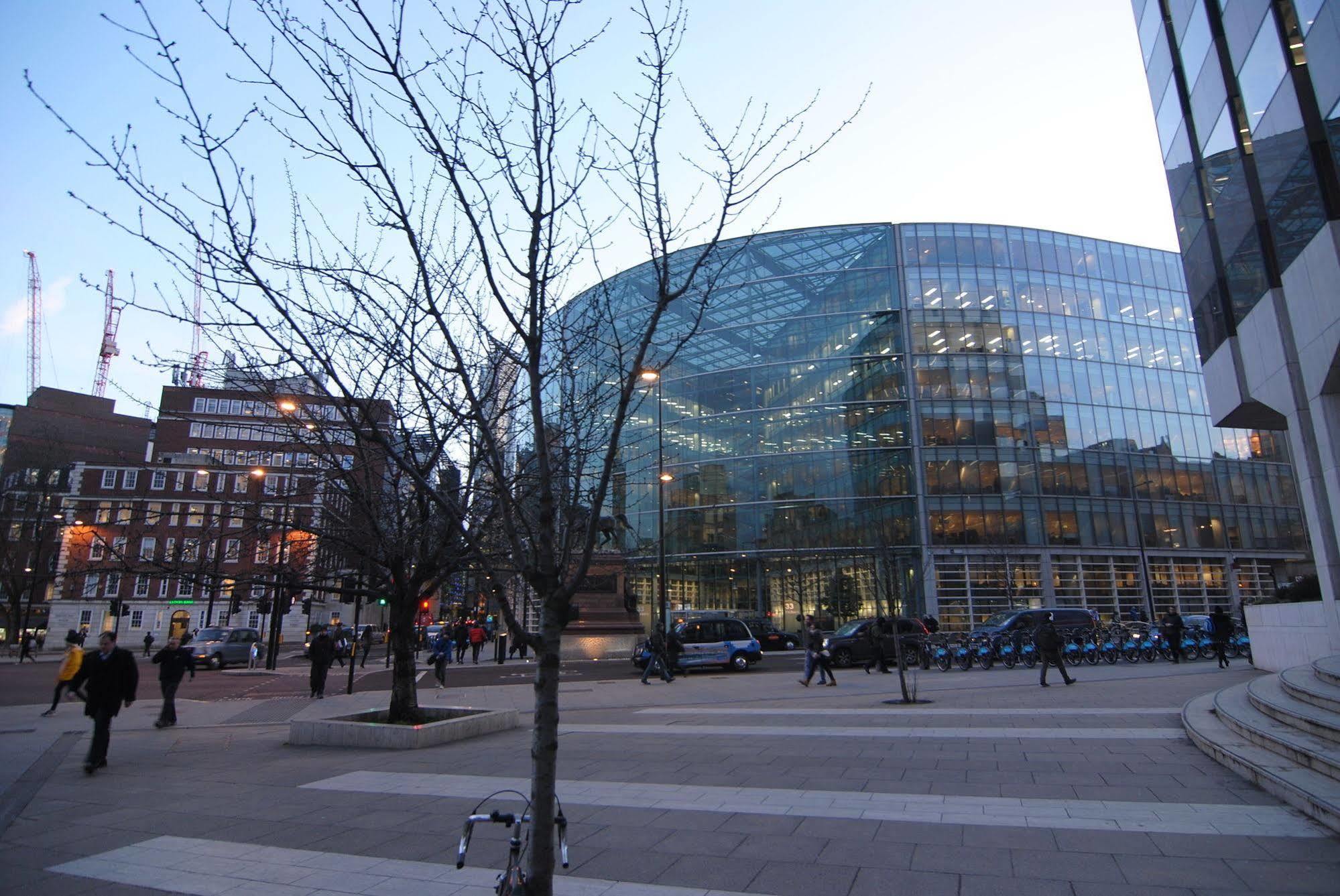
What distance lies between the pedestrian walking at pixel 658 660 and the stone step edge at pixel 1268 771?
14264 millimetres

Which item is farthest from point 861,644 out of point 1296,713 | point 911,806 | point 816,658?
point 911,806

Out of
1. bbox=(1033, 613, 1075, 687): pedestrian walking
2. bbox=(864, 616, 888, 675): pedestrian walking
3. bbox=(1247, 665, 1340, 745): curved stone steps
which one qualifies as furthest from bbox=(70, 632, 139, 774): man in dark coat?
bbox=(864, 616, 888, 675): pedestrian walking

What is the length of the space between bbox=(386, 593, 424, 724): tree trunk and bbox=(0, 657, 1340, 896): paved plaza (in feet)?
3.71

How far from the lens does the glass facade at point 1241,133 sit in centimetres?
1358

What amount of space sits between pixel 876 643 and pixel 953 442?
25997 millimetres

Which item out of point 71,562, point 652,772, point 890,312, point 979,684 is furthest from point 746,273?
point 71,562

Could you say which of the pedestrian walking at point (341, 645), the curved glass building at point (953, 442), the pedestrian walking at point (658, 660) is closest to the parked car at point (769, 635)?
the curved glass building at point (953, 442)

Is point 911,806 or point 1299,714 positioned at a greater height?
point 1299,714

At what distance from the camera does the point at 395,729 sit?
427 inches

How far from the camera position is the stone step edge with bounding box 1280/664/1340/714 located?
328 inches

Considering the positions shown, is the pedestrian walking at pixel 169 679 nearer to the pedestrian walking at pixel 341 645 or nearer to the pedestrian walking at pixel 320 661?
the pedestrian walking at pixel 320 661

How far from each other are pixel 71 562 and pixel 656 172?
2845 inches

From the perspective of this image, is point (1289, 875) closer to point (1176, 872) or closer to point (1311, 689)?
point (1176, 872)

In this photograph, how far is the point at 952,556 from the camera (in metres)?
45.8
